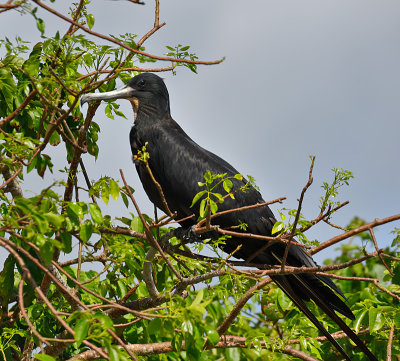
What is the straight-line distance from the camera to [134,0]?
1996mm

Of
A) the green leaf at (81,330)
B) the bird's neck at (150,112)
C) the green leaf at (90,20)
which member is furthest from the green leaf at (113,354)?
the bird's neck at (150,112)

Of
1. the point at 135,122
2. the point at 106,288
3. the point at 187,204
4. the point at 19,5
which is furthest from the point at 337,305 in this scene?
the point at 19,5

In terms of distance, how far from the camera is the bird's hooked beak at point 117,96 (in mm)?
3548

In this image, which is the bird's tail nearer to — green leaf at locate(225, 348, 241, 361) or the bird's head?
green leaf at locate(225, 348, 241, 361)

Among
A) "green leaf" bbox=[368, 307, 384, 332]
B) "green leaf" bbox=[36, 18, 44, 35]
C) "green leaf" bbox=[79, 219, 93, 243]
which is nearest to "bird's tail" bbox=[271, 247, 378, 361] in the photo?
"green leaf" bbox=[368, 307, 384, 332]

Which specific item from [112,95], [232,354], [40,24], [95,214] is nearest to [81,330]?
[95,214]

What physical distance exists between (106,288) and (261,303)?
1.01 metres

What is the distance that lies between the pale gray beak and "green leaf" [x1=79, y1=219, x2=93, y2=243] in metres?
1.33

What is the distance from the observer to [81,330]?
74.2 inches

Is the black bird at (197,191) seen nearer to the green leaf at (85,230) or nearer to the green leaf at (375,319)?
the green leaf at (375,319)

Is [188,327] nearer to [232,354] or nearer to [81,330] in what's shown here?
[81,330]

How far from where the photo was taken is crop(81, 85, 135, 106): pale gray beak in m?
3.54

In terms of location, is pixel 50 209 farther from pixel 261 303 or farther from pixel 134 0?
pixel 261 303

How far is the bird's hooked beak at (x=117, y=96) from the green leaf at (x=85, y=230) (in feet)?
4.37
